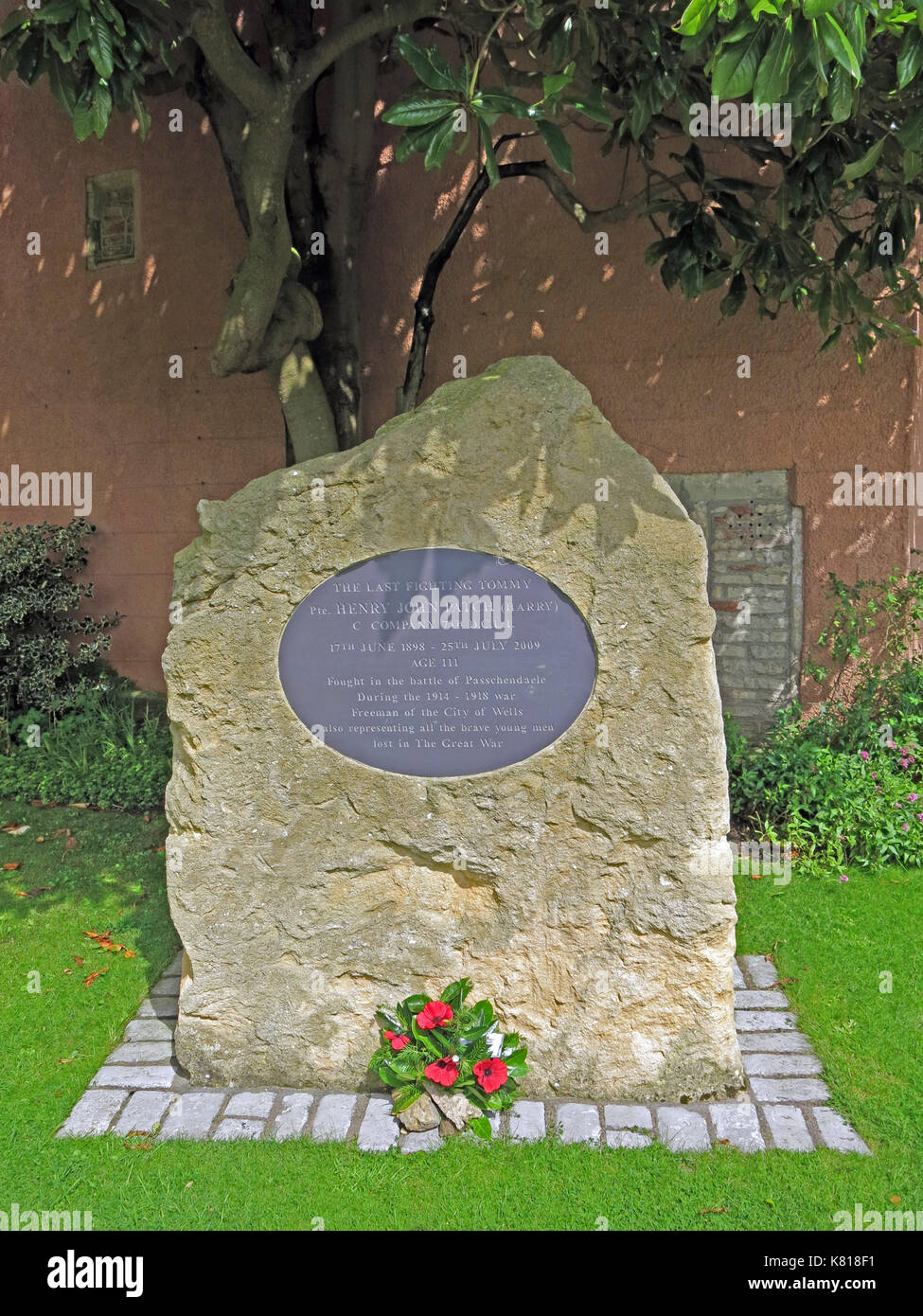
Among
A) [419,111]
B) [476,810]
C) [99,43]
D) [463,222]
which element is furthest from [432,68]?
[463,222]

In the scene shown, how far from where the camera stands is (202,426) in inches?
278

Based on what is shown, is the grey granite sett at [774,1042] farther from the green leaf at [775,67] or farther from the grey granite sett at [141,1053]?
the green leaf at [775,67]

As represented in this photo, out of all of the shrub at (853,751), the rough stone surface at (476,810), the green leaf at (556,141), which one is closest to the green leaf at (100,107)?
the rough stone surface at (476,810)

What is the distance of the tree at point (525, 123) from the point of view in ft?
10.7

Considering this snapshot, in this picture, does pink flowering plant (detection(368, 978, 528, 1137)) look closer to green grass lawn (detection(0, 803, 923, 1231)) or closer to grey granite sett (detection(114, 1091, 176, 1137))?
green grass lawn (detection(0, 803, 923, 1231))

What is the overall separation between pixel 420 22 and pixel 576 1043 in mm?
5694

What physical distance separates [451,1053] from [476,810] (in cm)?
80

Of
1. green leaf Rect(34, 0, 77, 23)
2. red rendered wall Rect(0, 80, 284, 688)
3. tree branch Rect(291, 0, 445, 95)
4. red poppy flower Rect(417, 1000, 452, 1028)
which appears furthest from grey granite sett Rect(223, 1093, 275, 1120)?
tree branch Rect(291, 0, 445, 95)

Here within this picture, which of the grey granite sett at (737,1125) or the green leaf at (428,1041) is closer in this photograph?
the grey granite sett at (737,1125)

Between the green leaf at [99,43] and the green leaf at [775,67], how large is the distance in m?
2.16

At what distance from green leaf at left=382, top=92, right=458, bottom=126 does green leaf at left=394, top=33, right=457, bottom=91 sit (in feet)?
0.17
